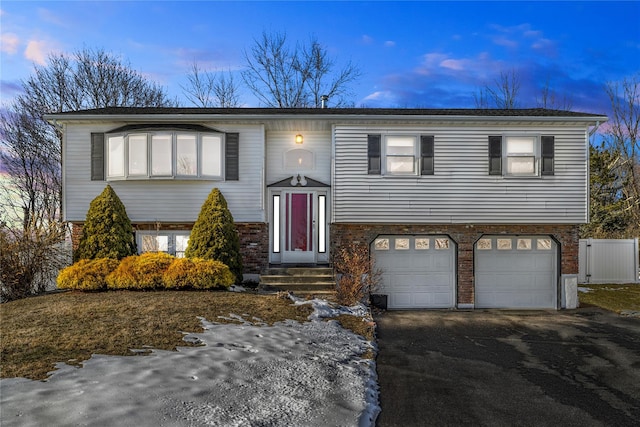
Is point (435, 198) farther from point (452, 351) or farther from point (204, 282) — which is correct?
point (204, 282)

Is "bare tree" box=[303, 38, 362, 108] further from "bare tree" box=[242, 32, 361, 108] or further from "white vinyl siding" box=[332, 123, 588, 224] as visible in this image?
"white vinyl siding" box=[332, 123, 588, 224]

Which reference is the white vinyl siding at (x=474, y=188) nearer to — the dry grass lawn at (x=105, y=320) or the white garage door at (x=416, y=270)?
the white garage door at (x=416, y=270)

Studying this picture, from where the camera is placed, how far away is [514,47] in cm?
2283

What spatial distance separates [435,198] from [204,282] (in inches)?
283

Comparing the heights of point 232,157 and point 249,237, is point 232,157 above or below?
above

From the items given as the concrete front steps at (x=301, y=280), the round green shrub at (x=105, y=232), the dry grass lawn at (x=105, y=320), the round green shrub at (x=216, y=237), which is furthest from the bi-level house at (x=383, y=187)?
the dry grass lawn at (x=105, y=320)

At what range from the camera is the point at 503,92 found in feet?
89.6

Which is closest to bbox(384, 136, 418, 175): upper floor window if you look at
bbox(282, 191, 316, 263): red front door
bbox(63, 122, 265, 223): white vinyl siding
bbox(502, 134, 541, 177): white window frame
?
bbox(282, 191, 316, 263): red front door

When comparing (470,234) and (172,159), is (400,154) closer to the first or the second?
(470,234)

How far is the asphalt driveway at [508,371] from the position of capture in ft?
16.5

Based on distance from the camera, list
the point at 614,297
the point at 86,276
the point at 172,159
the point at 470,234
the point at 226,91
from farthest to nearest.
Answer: the point at 226,91 < the point at 614,297 < the point at 470,234 < the point at 172,159 < the point at 86,276

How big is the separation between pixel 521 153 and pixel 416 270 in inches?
191

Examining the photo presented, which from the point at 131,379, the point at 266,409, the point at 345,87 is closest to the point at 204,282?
the point at 131,379

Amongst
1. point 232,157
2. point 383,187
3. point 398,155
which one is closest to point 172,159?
point 232,157
